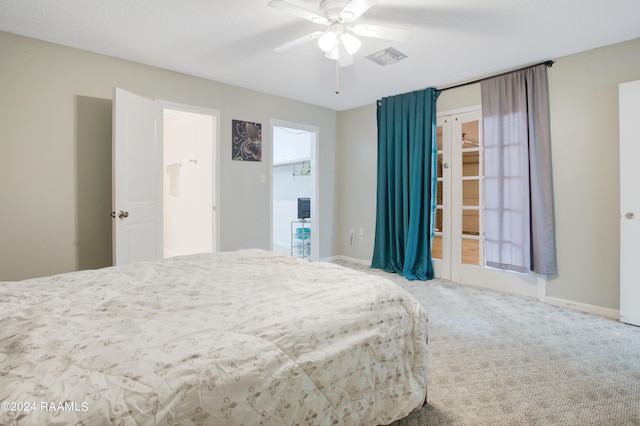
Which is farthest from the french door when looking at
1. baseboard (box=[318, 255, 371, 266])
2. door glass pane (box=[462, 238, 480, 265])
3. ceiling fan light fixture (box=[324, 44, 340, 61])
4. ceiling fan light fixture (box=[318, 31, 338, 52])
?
ceiling fan light fixture (box=[318, 31, 338, 52])

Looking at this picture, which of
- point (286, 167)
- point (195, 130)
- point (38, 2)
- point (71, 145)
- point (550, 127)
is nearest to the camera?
point (38, 2)

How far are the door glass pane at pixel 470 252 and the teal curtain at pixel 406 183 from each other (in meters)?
0.40

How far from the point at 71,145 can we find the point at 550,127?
4533 millimetres

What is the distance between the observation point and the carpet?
1551mm

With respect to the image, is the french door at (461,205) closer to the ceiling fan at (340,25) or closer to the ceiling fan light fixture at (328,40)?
the ceiling fan at (340,25)

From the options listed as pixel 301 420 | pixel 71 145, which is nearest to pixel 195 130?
pixel 71 145

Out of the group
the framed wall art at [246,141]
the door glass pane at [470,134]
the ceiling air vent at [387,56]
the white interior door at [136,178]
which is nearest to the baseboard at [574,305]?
the door glass pane at [470,134]

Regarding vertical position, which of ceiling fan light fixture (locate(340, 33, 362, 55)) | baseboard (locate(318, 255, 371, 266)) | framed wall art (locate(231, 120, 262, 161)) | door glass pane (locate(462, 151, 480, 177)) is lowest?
baseboard (locate(318, 255, 371, 266))

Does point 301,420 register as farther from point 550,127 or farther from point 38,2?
point 550,127

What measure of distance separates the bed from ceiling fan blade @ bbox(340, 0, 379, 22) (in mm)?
1561

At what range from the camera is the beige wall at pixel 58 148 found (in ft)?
8.57

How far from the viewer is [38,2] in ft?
7.15

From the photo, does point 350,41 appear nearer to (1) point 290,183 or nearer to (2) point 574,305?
(2) point 574,305

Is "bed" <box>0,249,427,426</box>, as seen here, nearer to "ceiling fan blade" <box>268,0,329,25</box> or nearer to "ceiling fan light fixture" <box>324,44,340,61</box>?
"ceiling fan blade" <box>268,0,329,25</box>
